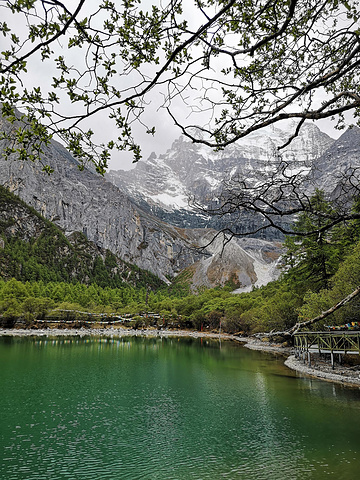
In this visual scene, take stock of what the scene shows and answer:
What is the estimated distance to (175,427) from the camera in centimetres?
1186

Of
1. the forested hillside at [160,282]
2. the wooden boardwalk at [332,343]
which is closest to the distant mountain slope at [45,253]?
the forested hillside at [160,282]

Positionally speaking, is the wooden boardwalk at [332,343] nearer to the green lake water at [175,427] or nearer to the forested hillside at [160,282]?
the forested hillside at [160,282]

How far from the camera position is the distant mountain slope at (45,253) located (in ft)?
363

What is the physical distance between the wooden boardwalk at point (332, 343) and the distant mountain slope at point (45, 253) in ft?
323

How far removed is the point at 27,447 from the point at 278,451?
7504 millimetres

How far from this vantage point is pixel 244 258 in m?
178

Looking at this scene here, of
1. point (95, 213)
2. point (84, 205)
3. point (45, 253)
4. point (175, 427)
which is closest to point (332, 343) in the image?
point (175, 427)

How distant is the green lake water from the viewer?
8531mm

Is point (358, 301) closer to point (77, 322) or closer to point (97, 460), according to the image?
point (97, 460)

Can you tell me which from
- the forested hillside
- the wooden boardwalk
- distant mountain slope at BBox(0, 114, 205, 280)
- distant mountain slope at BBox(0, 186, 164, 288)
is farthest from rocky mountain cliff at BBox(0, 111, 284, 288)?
the wooden boardwalk

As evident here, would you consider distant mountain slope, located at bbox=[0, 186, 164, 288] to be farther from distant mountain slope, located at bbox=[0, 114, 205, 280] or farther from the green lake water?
the green lake water

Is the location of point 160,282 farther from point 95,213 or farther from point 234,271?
point 95,213

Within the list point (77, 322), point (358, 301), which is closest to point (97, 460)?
point (358, 301)

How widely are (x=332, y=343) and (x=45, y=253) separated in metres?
124
